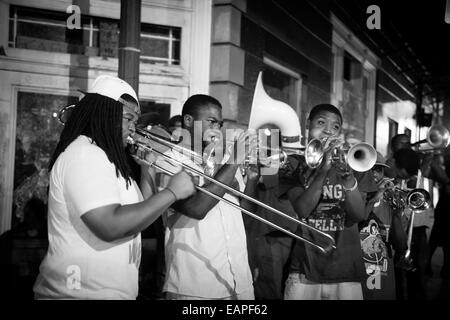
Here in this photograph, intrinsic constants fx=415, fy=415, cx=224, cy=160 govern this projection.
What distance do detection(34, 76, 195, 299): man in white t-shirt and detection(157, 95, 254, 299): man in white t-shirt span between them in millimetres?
415

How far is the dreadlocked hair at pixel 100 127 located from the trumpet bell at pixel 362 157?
64.7 inches

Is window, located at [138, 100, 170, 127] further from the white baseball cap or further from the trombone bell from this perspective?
the white baseball cap

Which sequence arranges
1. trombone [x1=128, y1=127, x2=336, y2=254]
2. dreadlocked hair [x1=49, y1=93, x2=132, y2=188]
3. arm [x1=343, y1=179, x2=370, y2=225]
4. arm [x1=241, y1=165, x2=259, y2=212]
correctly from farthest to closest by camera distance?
arm [x1=241, y1=165, x2=259, y2=212], arm [x1=343, y1=179, x2=370, y2=225], trombone [x1=128, y1=127, x2=336, y2=254], dreadlocked hair [x1=49, y1=93, x2=132, y2=188]

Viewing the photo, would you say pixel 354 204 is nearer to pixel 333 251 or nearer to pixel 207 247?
pixel 333 251

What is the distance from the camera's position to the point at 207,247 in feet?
7.71

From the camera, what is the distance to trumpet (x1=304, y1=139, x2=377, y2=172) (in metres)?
2.88

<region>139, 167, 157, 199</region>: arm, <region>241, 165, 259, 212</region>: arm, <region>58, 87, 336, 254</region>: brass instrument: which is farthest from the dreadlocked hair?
<region>241, 165, 259, 212</region>: arm

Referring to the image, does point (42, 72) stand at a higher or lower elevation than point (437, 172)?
higher

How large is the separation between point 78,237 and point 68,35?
Answer: 9.39 ft

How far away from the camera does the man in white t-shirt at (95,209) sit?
170 cm

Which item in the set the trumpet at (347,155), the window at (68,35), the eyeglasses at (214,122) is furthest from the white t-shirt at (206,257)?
the window at (68,35)

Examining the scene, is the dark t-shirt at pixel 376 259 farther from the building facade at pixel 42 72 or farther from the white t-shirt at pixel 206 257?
the building facade at pixel 42 72

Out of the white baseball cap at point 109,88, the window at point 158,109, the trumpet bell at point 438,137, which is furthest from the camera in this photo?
the window at point 158,109

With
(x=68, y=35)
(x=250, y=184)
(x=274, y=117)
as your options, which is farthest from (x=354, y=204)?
(x=68, y=35)
